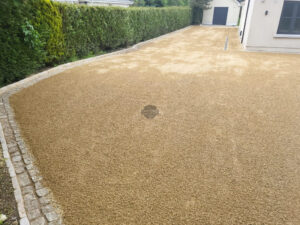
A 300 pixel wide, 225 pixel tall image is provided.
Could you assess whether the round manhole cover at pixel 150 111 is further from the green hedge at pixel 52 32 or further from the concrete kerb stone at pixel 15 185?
the green hedge at pixel 52 32

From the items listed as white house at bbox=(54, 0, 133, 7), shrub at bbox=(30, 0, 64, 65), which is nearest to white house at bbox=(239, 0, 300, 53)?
shrub at bbox=(30, 0, 64, 65)

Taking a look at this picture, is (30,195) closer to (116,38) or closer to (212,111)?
(212,111)

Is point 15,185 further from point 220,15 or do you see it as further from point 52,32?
point 220,15

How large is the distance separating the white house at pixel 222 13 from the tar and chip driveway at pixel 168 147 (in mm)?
26875

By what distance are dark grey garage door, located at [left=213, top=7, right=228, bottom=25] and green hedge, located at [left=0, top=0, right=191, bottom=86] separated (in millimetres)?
21366

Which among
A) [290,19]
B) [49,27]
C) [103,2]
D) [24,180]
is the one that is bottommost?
[24,180]

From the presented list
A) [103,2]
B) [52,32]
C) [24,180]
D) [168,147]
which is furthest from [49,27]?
[103,2]

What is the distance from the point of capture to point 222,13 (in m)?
29.5

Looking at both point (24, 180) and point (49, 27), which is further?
point (49, 27)

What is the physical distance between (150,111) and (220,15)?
30785mm

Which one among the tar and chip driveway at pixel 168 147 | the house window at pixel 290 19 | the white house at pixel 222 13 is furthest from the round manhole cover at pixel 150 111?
the white house at pixel 222 13

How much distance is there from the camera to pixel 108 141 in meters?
3.64

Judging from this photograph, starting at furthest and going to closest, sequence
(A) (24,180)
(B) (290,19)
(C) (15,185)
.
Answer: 1. (B) (290,19)
2. (A) (24,180)
3. (C) (15,185)

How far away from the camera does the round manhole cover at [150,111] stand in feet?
A: 14.7
